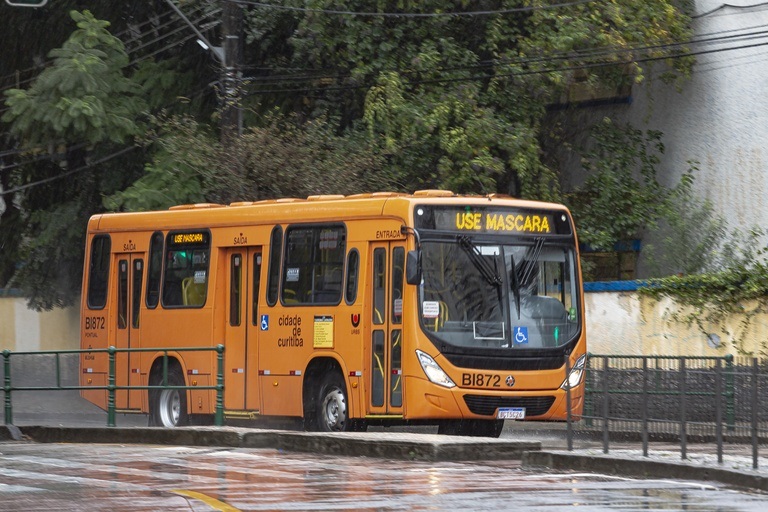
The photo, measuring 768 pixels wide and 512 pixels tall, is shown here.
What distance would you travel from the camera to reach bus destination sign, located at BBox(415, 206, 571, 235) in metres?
18.9

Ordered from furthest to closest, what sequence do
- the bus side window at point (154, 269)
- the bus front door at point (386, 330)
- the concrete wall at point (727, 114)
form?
the concrete wall at point (727, 114)
the bus side window at point (154, 269)
the bus front door at point (386, 330)

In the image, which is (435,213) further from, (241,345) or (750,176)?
(750,176)

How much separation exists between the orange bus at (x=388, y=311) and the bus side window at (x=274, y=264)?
0.09ft

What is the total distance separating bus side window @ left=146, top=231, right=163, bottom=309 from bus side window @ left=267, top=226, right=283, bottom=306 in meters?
3.04

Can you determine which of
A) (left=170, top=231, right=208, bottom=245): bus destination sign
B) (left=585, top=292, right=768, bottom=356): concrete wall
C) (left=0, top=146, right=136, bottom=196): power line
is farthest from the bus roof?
(left=0, top=146, right=136, bottom=196): power line

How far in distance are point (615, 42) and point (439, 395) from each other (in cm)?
1170

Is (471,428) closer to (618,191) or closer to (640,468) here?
(640,468)

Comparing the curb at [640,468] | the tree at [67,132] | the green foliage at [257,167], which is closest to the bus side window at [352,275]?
the curb at [640,468]

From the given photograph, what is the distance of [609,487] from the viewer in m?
12.7

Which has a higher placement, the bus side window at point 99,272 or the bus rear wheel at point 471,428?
the bus side window at point 99,272

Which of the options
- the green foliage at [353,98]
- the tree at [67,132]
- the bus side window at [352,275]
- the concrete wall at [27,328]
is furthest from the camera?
the concrete wall at [27,328]

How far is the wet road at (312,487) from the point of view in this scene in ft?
37.0

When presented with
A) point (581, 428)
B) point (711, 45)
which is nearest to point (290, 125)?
point (711, 45)

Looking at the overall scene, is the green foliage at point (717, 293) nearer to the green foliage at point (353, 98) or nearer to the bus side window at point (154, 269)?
the green foliage at point (353, 98)
